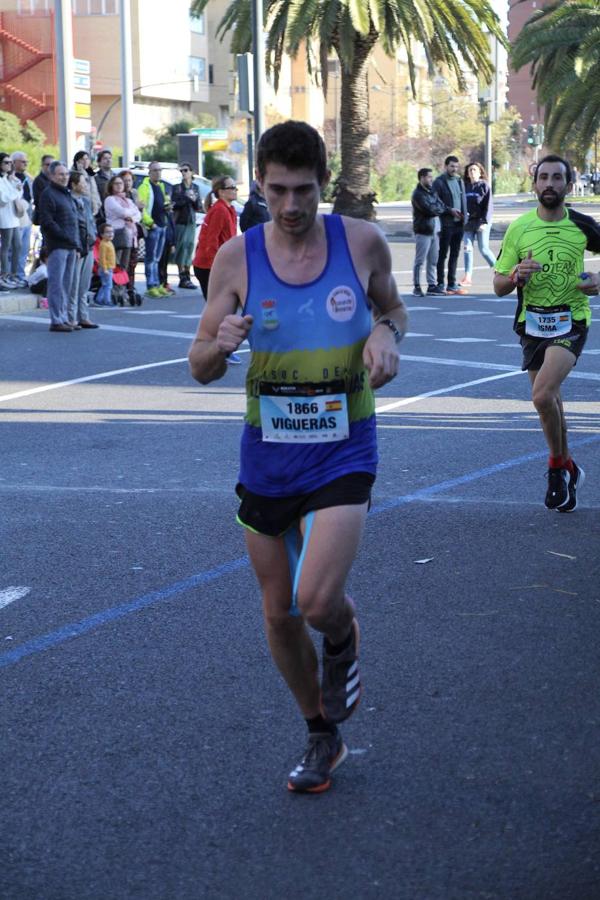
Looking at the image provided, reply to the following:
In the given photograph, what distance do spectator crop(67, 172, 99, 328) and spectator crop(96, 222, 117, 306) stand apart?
1.80 m

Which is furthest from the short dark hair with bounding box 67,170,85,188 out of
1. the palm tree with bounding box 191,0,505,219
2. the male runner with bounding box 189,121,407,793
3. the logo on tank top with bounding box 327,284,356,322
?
the logo on tank top with bounding box 327,284,356,322

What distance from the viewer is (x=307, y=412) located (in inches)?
161

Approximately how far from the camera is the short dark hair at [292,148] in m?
3.95

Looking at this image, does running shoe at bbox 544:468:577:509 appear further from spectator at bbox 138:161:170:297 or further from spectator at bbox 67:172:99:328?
spectator at bbox 138:161:170:297

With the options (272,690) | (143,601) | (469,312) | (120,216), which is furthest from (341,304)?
(120,216)

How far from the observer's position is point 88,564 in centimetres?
694

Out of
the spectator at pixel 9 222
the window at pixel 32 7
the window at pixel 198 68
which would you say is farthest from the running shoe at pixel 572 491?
the window at pixel 198 68

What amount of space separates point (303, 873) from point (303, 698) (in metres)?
0.74

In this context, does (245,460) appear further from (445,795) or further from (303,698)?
(445,795)

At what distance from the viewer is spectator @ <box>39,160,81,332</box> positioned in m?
17.7

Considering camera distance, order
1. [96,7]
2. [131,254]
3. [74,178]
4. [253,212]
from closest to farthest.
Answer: [253,212], [74,178], [131,254], [96,7]

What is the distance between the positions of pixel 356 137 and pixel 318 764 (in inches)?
1133

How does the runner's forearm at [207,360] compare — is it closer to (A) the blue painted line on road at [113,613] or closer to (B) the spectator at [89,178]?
(A) the blue painted line on road at [113,613]

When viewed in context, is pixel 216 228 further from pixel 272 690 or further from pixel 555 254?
pixel 272 690
